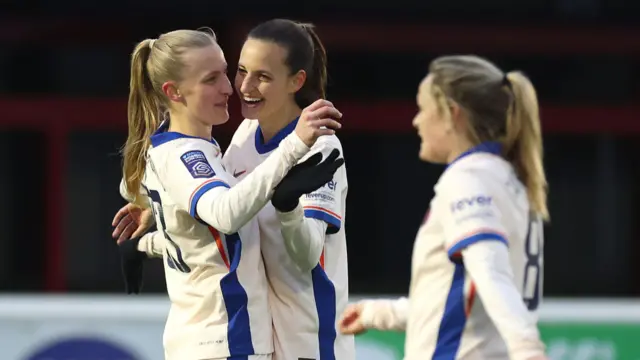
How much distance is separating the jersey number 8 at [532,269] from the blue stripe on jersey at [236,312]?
652mm

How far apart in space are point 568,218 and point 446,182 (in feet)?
22.9

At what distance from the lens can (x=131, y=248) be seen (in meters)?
3.93

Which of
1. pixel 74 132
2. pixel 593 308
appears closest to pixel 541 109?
pixel 74 132

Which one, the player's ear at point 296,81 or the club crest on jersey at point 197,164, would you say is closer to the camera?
the club crest on jersey at point 197,164

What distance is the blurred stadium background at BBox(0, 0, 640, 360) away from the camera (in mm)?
9695

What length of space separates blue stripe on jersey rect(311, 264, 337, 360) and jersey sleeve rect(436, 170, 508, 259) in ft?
1.80

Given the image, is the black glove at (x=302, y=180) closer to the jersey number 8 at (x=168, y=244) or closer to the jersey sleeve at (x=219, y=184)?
the jersey sleeve at (x=219, y=184)

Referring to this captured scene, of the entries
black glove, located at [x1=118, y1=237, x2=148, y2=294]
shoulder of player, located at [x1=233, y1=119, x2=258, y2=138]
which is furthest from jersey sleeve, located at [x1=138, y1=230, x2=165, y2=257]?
shoulder of player, located at [x1=233, y1=119, x2=258, y2=138]

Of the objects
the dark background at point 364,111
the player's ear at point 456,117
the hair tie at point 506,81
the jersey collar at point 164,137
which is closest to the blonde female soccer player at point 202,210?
the jersey collar at point 164,137

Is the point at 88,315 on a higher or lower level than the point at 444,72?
lower

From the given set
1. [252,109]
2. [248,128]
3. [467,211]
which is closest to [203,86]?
[252,109]

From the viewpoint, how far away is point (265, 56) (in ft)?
12.0

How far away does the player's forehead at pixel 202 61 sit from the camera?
11.7 ft

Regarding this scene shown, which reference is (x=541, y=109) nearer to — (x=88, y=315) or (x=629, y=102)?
(x=629, y=102)
